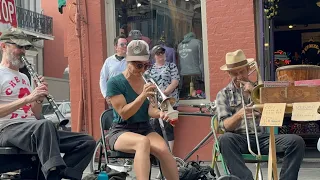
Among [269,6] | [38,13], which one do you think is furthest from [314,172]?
[38,13]

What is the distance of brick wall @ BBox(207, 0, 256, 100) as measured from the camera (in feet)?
24.0

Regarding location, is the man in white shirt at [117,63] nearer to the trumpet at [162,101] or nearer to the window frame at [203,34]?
the window frame at [203,34]

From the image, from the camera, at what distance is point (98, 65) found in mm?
8273

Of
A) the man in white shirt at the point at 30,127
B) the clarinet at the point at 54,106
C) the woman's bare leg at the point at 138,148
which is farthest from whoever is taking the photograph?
the clarinet at the point at 54,106

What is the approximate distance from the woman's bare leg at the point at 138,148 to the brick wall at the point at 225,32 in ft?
10.5

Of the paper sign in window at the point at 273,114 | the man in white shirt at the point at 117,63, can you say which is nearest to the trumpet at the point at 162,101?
the paper sign in window at the point at 273,114

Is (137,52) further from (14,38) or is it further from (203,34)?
(203,34)

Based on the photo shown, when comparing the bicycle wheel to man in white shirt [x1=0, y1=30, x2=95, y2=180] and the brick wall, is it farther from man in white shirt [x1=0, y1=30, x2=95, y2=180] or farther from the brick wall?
the brick wall

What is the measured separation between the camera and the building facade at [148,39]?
7543 millimetres

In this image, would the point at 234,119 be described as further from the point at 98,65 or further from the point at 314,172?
the point at 98,65

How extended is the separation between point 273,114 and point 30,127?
2.02 m

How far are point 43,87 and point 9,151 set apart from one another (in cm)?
62

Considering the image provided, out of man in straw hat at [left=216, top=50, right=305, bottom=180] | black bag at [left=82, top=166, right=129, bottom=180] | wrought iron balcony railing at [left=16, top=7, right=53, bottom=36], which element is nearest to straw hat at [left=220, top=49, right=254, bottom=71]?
man in straw hat at [left=216, top=50, right=305, bottom=180]

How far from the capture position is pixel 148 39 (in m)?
8.24
